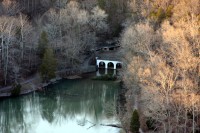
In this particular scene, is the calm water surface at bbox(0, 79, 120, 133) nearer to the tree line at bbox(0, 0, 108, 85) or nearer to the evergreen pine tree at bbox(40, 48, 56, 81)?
the evergreen pine tree at bbox(40, 48, 56, 81)

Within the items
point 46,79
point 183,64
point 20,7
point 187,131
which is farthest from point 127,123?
point 20,7

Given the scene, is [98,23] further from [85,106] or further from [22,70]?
[85,106]

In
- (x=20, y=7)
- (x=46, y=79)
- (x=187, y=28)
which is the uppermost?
(x=20, y=7)

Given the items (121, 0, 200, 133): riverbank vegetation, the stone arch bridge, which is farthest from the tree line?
(121, 0, 200, 133): riverbank vegetation

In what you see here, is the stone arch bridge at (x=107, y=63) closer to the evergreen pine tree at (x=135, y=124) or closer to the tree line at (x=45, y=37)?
the tree line at (x=45, y=37)

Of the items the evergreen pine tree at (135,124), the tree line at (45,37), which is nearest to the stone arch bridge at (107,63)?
the tree line at (45,37)
